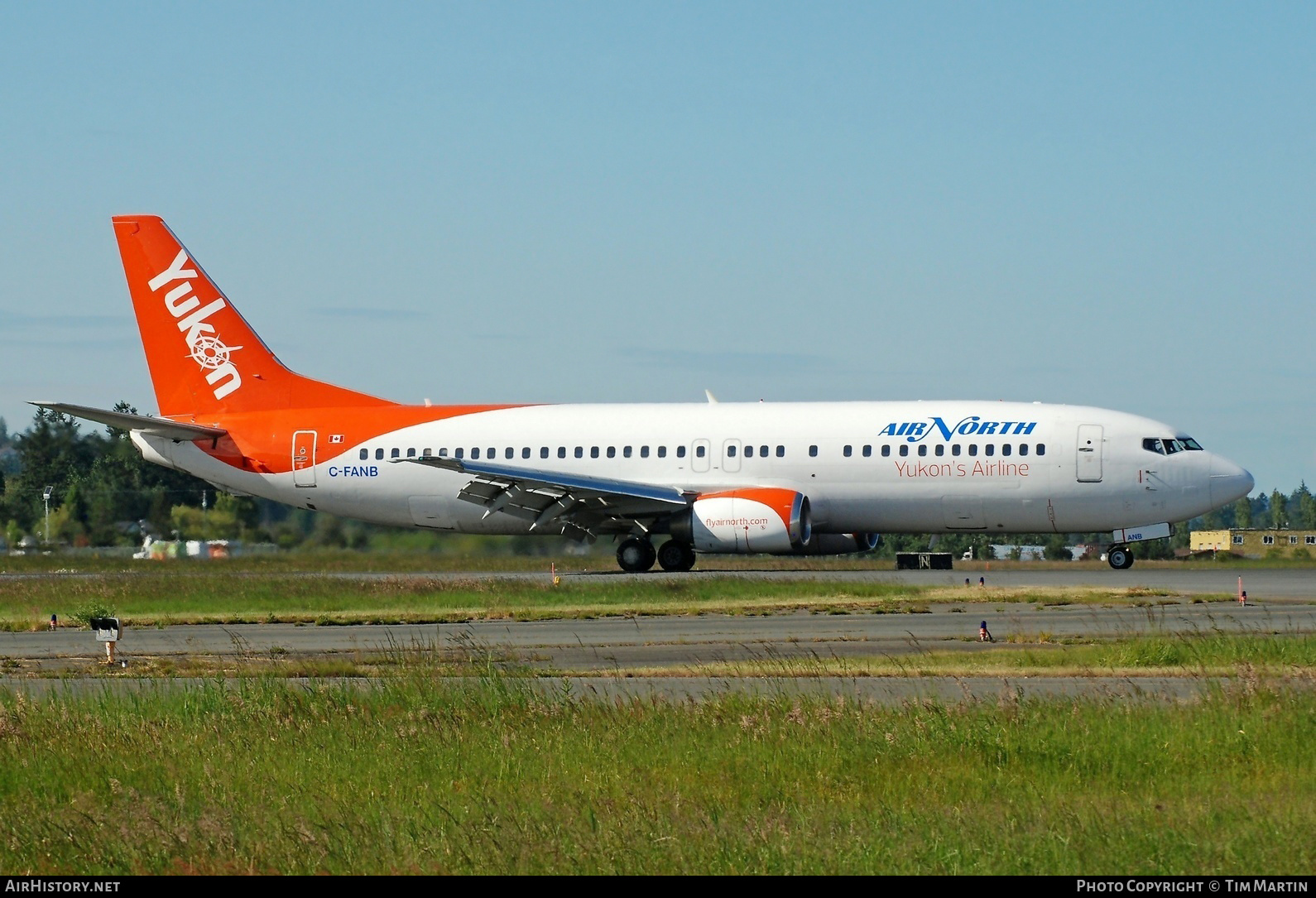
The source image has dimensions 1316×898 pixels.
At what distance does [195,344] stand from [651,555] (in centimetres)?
1403

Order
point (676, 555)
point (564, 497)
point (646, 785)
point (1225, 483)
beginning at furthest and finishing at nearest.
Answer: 1. point (676, 555)
2. point (564, 497)
3. point (1225, 483)
4. point (646, 785)

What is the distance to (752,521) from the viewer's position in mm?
37594

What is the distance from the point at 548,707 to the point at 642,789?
11.6 feet

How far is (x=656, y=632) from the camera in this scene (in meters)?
24.3

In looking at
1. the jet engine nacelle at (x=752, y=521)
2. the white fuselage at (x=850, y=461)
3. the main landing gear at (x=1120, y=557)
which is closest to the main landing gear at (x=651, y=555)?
the jet engine nacelle at (x=752, y=521)

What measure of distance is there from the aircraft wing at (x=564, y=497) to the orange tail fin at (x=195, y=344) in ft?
17.1

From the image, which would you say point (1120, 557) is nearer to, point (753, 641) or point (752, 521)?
point (752, 521)

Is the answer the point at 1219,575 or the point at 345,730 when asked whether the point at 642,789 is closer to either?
the point at 345,730

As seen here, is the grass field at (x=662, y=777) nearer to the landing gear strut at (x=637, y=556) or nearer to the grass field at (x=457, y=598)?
the grass field at (x=457, y=598)

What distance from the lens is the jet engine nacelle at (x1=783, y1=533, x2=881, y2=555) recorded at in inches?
1583

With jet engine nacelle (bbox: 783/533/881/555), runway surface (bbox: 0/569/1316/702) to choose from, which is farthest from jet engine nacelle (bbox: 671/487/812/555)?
runway surface (bbox: 0/569/1316/702)

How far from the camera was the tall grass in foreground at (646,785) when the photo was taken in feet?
28.3

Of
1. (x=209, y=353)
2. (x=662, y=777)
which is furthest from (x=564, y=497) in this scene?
(x=662, y=777)
